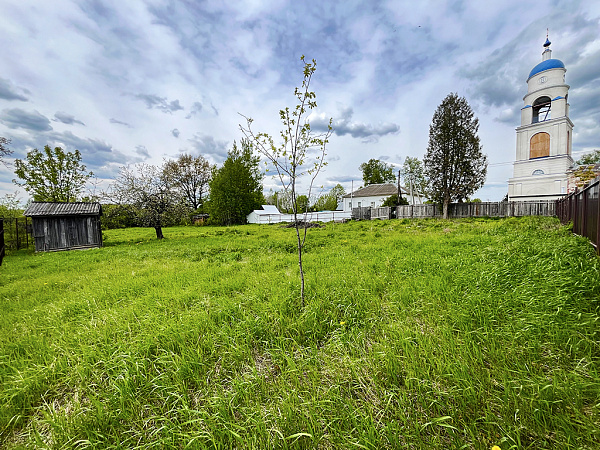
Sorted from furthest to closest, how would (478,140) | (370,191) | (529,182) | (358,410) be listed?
(370,191) < (529,182) < (478,140) < (358,410)

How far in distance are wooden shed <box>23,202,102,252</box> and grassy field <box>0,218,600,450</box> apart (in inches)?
396

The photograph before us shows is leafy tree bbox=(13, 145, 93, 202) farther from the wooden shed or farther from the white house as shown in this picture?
the white house

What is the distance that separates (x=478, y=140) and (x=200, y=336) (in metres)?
27.9

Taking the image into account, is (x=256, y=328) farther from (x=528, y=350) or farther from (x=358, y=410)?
(x=528, y=350)

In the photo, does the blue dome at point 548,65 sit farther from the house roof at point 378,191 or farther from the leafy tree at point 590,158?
the house roof at point 378,191

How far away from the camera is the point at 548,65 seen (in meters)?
23.6

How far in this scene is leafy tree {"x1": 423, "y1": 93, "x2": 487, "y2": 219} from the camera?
21703mm

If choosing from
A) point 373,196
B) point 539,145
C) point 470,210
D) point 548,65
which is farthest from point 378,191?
point 548,65

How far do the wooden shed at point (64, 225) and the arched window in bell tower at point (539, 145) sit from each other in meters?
39.1

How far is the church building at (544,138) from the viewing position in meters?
23.1

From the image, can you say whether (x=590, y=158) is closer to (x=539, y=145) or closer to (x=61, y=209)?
(x=539, y=145)

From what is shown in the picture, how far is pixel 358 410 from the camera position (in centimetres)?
146

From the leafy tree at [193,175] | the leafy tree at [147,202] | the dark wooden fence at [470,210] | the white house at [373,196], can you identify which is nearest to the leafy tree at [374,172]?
the white house at [373,196]

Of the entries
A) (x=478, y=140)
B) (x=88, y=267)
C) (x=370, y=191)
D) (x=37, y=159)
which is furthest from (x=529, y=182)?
(x=37, y=159)
